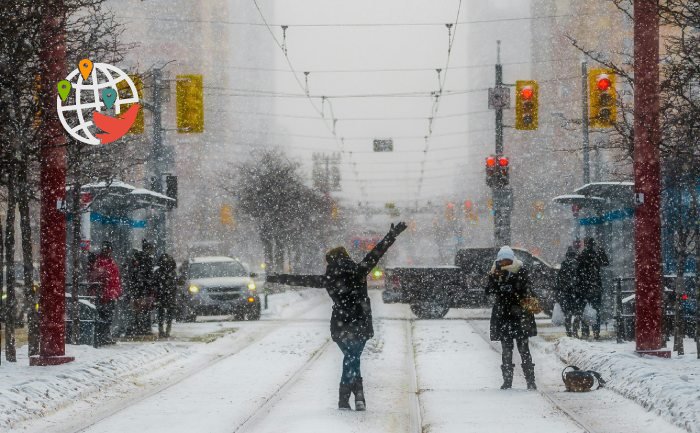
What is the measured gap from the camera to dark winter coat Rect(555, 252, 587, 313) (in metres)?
19.4

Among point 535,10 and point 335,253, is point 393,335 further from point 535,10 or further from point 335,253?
point 535,10

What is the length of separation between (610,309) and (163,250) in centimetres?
1151

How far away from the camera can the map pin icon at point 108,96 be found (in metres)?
16.7

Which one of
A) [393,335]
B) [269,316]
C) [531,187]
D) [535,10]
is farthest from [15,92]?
[535,10]

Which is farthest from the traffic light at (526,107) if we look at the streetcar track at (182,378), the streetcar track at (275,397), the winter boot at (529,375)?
the winter boot at (529,375)

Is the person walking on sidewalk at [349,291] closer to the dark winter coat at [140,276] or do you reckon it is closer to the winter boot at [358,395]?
the winter boot at [358,395]

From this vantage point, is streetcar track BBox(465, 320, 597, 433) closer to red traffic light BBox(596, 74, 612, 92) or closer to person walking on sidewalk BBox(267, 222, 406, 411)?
person walking on sidewalk BBox(267, 222, 406, 411)

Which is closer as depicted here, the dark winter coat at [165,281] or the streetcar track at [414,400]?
the streetcar track at [414,400]

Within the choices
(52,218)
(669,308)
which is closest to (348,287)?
(52,218)

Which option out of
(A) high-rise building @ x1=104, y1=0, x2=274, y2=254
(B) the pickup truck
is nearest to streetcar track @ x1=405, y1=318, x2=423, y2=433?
(B) the pickup truck

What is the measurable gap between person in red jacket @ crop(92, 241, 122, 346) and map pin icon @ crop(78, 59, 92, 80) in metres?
4.44

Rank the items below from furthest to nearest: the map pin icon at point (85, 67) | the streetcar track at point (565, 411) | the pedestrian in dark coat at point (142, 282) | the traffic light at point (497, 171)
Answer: the traffic light at point (497, 171)
the pedestrian in dark coat at point (142, 282)
the map pin icon at point (85, 67)
the streetcar track at point (565, 411)

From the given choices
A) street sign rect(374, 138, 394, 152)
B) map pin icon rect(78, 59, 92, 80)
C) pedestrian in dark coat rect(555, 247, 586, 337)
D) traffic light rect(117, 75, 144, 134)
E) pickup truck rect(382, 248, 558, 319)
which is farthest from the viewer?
street sign rect(374, 138, 394, 152)

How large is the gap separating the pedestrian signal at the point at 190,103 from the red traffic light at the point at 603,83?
8.58 metres
